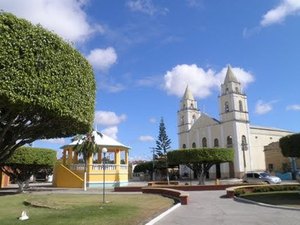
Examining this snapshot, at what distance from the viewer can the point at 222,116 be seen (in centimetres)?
7550

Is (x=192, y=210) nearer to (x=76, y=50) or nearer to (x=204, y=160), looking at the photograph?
(x=76, y=50)

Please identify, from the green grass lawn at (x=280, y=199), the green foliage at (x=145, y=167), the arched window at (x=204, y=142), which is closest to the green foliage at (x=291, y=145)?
the green grass lawn at (x=280, y=199)

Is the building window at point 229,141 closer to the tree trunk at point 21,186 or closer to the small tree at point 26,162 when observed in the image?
the small tree at point 26,162

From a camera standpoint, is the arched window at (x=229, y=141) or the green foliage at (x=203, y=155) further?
the arched window at (x=229, y=141)

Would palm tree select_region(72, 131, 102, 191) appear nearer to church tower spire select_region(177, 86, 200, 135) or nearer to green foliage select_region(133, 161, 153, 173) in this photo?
green foliage select_region(133, 161, 153, 173)

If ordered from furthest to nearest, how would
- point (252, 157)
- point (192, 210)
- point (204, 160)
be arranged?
point (252, 157) → point (204, 160) → point (192, 210)

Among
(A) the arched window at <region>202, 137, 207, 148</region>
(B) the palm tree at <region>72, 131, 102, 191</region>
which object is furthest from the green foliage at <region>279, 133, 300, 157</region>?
(A) the arched window at <region>202, 137, 207, 148</region>

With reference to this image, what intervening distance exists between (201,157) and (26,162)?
1774 cm

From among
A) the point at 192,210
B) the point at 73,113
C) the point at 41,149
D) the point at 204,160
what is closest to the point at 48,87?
the point at 73,113

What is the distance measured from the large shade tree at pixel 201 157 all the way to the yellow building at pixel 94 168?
621cm

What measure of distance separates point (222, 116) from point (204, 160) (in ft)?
122

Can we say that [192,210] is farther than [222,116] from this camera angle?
No

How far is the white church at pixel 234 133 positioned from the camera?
70375 mm

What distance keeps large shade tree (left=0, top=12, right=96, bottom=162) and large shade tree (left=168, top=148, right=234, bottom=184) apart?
27.2m
